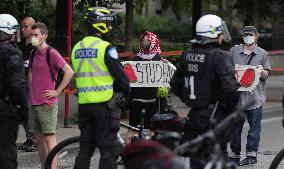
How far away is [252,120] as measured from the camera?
9883mm

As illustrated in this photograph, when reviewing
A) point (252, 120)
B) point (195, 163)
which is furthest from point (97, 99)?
point (252, 120)

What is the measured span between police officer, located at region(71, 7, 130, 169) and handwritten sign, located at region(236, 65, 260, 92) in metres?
2.94

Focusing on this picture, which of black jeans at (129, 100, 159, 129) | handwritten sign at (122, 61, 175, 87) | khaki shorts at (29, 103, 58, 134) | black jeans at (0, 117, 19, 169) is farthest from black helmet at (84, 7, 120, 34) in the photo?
handwritten sign at (122, 61, 175, 87)

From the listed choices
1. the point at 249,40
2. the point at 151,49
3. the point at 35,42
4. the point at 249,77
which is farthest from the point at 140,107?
the point at 35,42

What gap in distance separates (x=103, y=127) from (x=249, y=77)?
3206 mm

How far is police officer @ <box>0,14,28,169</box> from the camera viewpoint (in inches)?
287

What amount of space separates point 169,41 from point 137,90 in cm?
1561

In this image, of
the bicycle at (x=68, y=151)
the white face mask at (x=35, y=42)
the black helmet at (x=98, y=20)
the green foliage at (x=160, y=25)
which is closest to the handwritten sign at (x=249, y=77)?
the bicycle at (x=68, y=151)

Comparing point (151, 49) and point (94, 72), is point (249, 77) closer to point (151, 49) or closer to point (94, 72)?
point (151, 49)

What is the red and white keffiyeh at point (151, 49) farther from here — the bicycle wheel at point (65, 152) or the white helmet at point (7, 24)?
the white helmet at point (7, 24)

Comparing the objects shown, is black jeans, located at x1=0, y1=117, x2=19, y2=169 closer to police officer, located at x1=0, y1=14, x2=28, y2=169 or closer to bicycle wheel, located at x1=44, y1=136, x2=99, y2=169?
police officer, located at x1=0, y1=14, x2=28, y2=169

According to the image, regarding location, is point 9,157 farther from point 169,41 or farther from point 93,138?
point 169,41

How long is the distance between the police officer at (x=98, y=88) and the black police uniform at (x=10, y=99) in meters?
0.61

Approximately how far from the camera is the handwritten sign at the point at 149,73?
9977 mm
